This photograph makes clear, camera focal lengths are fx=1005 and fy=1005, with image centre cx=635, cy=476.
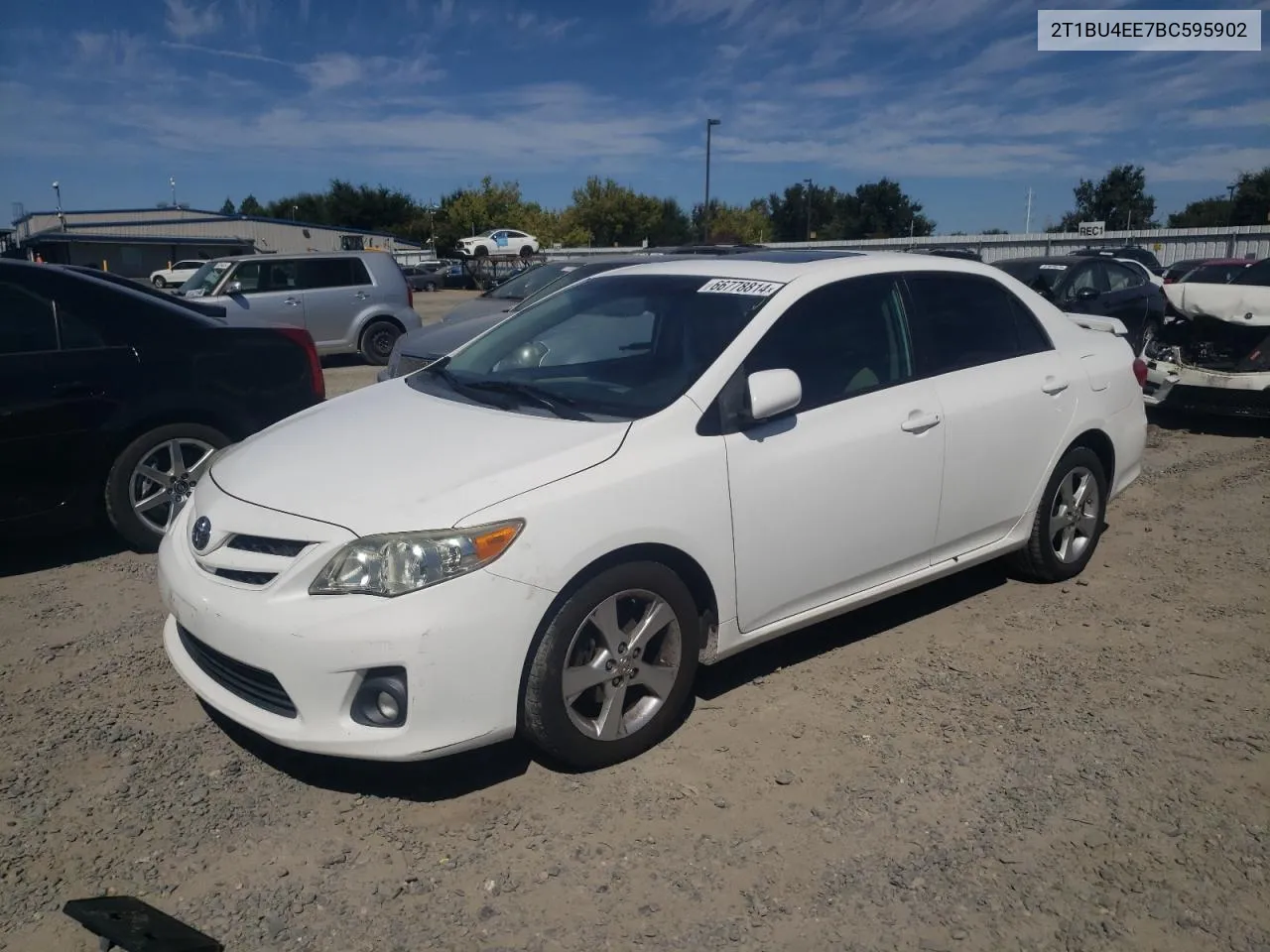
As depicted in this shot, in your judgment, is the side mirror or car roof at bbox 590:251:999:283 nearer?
the side mirror

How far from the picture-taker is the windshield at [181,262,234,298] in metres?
14.4

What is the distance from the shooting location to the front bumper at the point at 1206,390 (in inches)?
346

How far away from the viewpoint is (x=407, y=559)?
292 cm

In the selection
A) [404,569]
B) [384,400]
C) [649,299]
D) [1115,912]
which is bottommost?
[1115,912]

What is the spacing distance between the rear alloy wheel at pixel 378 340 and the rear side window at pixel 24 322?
9921 millimetres

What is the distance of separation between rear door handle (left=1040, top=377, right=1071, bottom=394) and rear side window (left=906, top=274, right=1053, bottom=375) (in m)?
0.16

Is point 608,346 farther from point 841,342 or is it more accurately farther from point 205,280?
point 205,280

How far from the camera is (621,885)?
9.20ft

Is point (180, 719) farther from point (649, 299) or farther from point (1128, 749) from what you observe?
point (1128, 749)

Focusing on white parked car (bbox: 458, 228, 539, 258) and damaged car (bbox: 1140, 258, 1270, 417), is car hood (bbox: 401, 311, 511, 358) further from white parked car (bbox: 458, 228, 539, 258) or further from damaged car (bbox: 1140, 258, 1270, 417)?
white parked car (bbox: 458, 228, 539, 258)

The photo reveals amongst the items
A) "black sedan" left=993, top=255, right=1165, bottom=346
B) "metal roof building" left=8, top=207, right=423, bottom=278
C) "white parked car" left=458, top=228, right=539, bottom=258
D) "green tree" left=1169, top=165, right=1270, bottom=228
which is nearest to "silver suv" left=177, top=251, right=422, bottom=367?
"black sedan" left=993, top=255, right=1165, bottom=346

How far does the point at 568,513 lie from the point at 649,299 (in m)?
1.49

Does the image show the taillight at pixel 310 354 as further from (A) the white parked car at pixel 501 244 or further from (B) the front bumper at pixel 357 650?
(A) the white parked car at pixel 501 244

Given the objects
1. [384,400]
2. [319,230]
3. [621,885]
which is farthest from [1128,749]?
[319,230]
